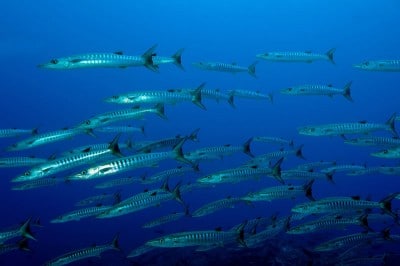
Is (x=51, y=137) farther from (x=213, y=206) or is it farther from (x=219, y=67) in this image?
(x=219, y=67)

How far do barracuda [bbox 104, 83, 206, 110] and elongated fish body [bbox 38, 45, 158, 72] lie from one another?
1039 mm

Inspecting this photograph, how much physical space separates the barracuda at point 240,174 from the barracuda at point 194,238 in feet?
4.03

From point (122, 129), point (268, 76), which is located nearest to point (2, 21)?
point (122, 129)

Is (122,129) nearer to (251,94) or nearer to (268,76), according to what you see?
(251,94)

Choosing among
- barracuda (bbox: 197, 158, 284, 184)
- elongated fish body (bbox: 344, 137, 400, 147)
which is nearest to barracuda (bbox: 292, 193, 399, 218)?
barracuda (bbox: 197, 158, 284, 184)

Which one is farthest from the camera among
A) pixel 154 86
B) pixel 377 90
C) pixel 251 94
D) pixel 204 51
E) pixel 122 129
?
pixel 377 90

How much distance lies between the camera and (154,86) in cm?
6353

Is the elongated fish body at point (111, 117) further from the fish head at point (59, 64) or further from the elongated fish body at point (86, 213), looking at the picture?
the elongated fish body at point (86, 213)

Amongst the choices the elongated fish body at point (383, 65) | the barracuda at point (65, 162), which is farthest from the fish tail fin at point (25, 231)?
the elongated fish body at point (383, 65)

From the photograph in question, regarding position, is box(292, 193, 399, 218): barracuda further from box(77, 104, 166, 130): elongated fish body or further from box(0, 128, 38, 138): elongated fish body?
box(0, 128, 38, 138): elongated fish body

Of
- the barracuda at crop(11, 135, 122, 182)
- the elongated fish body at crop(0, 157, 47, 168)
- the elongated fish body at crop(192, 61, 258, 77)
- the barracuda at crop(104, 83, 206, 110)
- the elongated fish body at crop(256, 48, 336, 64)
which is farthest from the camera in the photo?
the elongated fish body at crop(192, 61, 258, 77)

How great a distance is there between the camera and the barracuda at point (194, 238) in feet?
23.8

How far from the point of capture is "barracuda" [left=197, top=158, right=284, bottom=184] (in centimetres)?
834

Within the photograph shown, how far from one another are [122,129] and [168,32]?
128ft
